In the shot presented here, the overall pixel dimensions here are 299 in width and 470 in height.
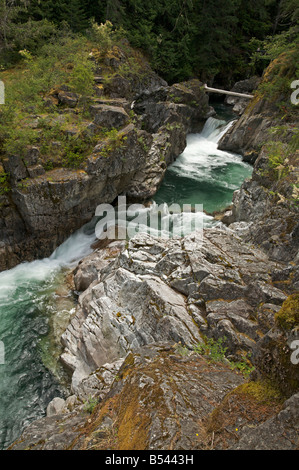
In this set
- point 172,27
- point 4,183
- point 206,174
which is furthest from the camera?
point 172,27

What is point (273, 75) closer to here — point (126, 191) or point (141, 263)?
point (126, 191)

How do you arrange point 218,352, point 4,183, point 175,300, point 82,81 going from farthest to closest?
point 82,81
point 4,183
point 175,300
point 218,352

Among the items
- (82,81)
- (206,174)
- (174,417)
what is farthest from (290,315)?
(206,174)

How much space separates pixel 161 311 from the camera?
7.17 metres

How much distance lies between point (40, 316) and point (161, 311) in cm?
563

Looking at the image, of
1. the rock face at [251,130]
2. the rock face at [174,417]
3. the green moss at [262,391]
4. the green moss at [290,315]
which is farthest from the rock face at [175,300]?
the rock face at [251,130]

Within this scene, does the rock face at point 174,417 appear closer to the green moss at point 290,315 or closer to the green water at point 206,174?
the green moss at point 290,315

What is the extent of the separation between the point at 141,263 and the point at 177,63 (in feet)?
75.8

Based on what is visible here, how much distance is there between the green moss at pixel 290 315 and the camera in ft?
11.8

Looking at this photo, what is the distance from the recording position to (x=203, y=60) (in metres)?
26.6

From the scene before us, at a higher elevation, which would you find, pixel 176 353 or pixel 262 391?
pixel 262 391

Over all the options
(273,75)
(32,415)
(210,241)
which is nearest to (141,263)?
(210,241)

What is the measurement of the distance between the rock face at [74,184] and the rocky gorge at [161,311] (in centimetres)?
6

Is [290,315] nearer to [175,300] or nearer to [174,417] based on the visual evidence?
[174,417]
